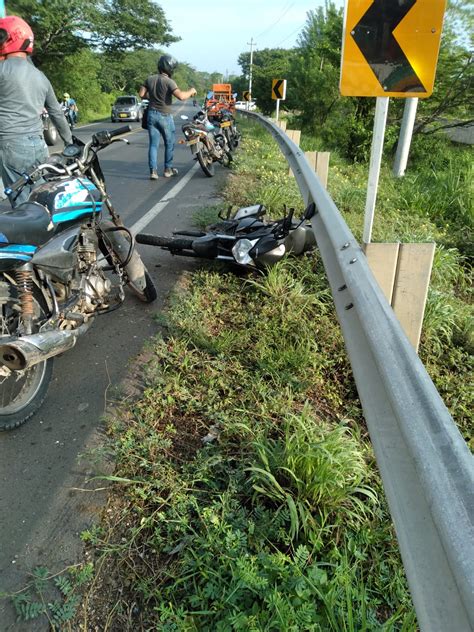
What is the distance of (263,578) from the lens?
5.54ft

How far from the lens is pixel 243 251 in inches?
161

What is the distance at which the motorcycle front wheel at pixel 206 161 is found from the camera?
925 centimetres

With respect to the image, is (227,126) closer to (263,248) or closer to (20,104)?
(20,104)

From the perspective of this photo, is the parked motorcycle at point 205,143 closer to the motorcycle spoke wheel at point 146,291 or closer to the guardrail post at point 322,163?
the guardrail post at point 322,163

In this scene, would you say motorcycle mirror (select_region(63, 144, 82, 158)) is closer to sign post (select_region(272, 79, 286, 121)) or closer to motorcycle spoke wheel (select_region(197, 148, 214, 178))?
motorcycle spoke wheel (select_region(197, 148, 214, 178))

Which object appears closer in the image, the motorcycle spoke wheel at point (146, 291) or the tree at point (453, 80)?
the motorcycle spoke wheel at point (146, 291)

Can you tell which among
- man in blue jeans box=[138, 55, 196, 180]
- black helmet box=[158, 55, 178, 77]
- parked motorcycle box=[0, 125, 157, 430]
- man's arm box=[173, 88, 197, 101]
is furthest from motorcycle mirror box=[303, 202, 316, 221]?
black helmet box=[158, 55, 178, 77]

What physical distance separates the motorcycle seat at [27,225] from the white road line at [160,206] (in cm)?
272

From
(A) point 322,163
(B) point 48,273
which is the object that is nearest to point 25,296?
(B) point 48,273

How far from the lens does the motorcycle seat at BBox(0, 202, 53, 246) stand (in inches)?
106

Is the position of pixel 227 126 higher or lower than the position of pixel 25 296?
higher

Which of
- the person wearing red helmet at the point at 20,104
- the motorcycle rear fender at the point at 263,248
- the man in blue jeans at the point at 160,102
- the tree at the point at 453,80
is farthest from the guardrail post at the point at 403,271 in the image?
the tree at the point at 453,80

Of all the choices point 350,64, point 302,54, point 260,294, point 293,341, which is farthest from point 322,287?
point 302,54

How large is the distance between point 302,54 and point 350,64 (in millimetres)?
20750
